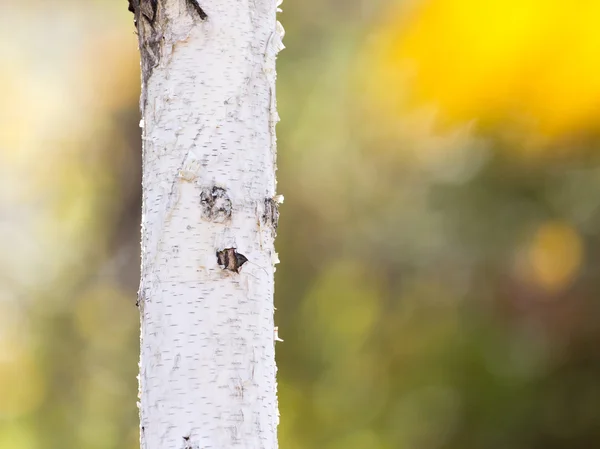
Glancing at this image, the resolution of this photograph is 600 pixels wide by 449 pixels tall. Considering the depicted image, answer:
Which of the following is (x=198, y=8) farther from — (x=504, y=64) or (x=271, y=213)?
(x=504, y=64)

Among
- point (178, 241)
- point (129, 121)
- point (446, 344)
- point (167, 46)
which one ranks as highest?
point (129, 121)

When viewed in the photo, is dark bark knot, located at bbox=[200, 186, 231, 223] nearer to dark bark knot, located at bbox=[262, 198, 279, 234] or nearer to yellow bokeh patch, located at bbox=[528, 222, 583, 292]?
dark bark knot, located at bbox=[262, 198, 279, 234]

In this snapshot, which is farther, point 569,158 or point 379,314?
point 379,314

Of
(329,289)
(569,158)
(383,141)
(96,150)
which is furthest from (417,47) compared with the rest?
(96,150)

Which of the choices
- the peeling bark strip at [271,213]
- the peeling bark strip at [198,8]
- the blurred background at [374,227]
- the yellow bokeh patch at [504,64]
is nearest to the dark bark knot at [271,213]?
the peeling bark strip at [271,213]

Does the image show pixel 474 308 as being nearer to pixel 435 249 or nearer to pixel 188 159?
pixel 435 249

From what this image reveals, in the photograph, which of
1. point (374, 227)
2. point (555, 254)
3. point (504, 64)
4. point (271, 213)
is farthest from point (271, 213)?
point (504, 64)

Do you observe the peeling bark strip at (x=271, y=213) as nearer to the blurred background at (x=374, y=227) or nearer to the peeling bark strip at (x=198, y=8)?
the peeling bark strip at (x=198, y=8)

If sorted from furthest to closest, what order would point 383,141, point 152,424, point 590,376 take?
point 383,141 < point 590,376 < point 152,424
